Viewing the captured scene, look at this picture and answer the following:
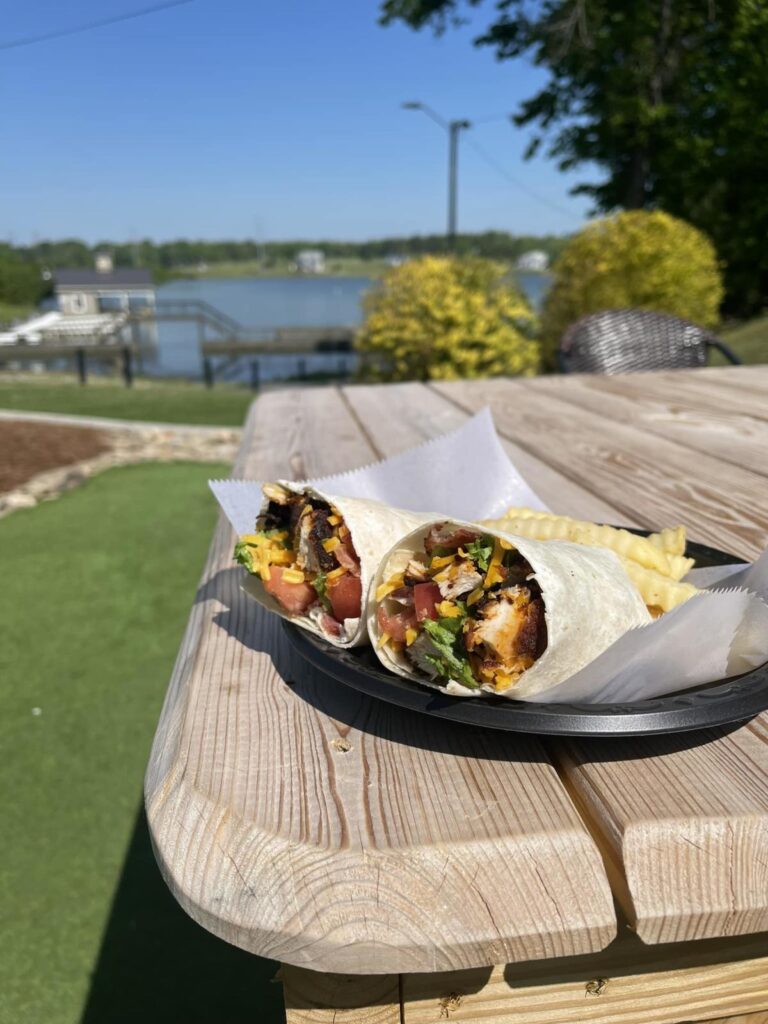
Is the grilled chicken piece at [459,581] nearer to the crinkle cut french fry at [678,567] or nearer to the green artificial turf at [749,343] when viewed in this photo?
the crinkle cut french fry at [678,567]

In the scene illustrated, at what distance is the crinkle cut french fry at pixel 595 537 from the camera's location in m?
1.04

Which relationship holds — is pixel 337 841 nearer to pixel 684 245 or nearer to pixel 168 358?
pixel 684 245

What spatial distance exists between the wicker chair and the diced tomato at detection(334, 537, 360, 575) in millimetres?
3870

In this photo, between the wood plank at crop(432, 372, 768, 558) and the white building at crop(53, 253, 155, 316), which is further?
the white building at crop(53, 253, 155, 316)

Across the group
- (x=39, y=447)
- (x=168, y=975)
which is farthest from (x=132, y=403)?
(x=168, y=975)

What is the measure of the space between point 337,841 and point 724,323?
17.5 m

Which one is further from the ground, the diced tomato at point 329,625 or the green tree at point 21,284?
the green tree at point 21,284

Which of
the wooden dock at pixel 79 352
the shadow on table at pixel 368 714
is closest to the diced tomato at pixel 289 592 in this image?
the shadow on table at pixel 368 714

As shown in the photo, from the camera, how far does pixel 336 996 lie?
768mm

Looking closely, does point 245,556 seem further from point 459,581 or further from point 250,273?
point 250,273

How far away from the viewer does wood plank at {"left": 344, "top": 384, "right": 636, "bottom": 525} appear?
1.73 meters

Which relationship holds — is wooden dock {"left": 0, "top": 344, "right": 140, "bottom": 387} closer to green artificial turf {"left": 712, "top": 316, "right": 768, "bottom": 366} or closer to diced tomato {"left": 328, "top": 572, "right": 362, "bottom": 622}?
green artificial turf {"left": 712, "top": 316, "right": 768, "bottom": 366}

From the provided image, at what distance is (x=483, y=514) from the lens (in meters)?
1.46

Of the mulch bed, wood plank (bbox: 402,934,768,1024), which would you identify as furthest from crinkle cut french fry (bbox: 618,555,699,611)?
the mulch bed
